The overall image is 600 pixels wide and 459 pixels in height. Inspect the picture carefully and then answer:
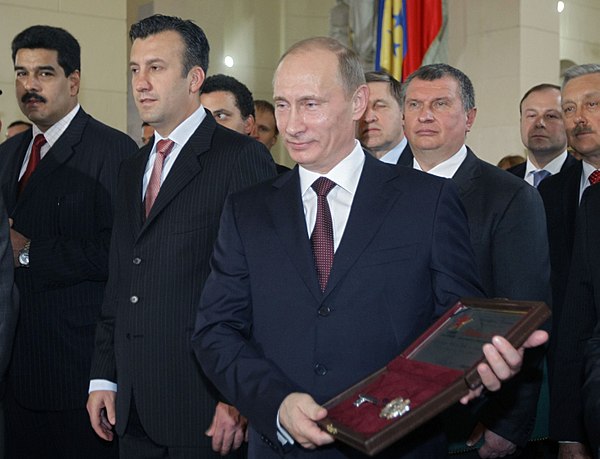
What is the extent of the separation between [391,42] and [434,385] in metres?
6.30

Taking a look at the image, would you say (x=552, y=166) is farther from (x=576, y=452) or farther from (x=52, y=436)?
(x=52, y=436)

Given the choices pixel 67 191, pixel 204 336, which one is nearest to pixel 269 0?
pixel 67 191

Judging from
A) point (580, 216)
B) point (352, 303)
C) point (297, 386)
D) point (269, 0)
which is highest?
point (269, 0)

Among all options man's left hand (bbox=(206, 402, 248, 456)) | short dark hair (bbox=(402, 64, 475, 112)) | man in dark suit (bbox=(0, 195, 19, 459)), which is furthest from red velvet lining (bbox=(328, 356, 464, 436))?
short dark hair (bbox=(402, 64, 475, 112))

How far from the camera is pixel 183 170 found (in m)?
3.02

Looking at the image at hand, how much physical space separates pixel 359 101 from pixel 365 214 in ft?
1.16

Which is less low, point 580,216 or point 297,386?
point 580,216

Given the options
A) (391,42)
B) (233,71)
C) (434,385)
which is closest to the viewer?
(434,385)

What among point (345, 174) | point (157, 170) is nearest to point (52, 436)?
point (157, 170)

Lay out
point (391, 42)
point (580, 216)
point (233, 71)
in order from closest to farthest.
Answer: point (580, 216) → point (391, 42) → point (233, 71)

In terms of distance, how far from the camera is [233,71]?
1045 centimetres

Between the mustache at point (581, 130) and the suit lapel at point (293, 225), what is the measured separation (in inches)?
80.1

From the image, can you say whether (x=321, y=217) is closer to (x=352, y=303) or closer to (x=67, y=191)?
(x=352, y=303)

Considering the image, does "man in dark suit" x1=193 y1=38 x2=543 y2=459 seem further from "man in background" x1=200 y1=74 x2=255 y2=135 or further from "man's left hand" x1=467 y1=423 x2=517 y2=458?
"man in background" x1=200 y1=74 x2=255 y2=135
